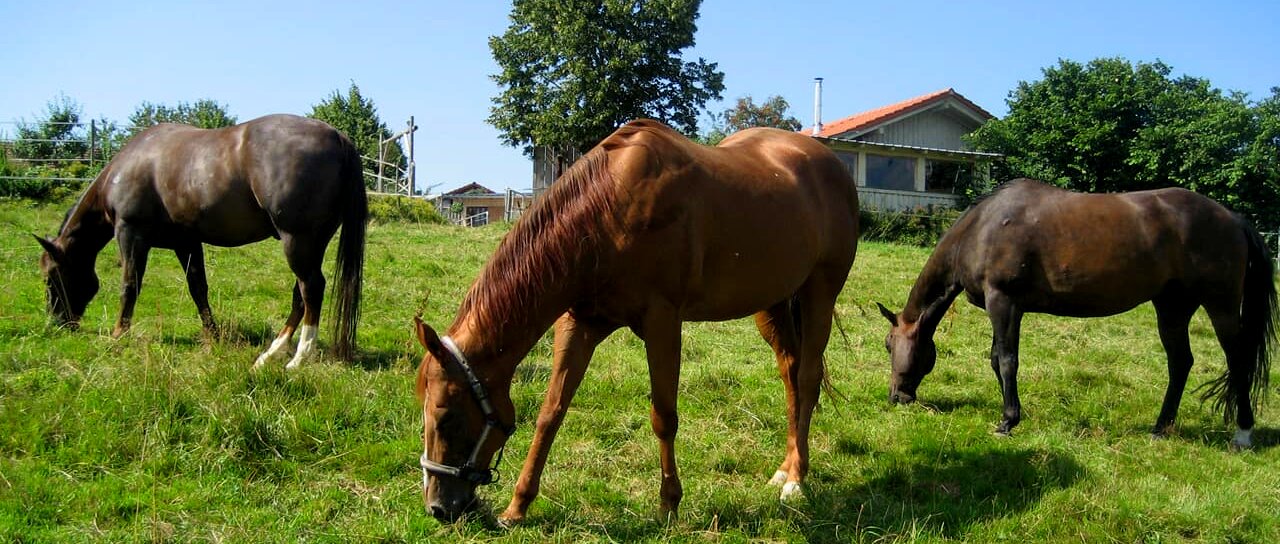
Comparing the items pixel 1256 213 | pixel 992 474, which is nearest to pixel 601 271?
pixel 992 474

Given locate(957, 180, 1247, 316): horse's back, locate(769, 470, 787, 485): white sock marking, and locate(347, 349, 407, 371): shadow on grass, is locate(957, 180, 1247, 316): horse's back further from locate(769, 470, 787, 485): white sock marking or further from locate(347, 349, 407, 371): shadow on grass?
locate(347, 349, 407, 371): shadow on grass

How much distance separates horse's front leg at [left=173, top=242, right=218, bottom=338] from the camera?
6.59 m

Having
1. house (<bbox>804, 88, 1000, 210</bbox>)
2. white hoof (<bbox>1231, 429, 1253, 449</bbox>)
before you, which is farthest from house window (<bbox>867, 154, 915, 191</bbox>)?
white hoof (<bbox>1231, 429, 1253, 449</bbox>)

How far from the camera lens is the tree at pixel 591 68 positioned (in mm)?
30828

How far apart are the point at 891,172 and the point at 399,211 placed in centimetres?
1657

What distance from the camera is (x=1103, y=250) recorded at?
6109 mm

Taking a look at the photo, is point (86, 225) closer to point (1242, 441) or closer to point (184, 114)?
point (1242, 441)

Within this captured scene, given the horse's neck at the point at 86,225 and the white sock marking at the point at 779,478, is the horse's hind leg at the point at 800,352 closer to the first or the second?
the white sock marking at the point at 779,478

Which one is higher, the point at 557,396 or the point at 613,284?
the point at 613,284

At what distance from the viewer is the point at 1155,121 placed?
2316cm

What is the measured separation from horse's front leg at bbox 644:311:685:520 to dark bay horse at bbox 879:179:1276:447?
319cm

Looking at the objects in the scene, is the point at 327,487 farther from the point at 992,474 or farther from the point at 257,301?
the point at 257,301

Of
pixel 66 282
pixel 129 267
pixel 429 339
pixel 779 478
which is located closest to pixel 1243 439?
pixel 779 478

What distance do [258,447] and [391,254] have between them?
7.33 m
